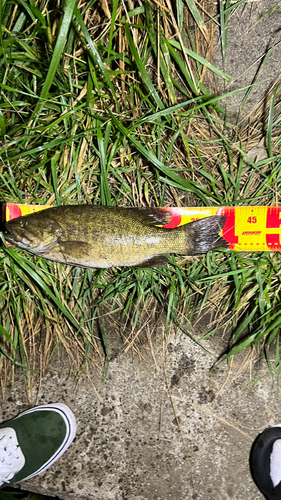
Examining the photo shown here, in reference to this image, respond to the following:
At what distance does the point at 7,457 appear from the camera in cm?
277

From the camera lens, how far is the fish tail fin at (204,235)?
2.37 meters

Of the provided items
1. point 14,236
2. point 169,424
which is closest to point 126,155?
point 14,236

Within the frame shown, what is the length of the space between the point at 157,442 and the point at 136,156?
230 cm

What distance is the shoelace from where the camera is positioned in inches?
106

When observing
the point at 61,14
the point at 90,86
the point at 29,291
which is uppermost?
the point at 61,14

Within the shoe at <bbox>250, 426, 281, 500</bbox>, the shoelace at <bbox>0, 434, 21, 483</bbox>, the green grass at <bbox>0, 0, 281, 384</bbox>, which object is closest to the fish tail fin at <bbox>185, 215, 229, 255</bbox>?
the green grass at <bbox>0, 0, 281, 384</bbox>

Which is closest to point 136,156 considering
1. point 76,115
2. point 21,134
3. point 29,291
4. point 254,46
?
point 76,115

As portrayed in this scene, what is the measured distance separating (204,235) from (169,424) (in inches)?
61.8

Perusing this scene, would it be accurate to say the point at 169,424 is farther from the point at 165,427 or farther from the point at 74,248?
the point at 74,248

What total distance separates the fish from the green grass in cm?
15

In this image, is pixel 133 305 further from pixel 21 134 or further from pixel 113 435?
pixel 21 134

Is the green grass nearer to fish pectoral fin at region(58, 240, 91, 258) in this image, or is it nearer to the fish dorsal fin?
the fish dorsal fin

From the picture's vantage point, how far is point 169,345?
265cm

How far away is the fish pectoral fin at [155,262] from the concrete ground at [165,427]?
68 cm
